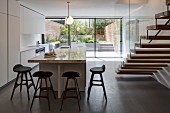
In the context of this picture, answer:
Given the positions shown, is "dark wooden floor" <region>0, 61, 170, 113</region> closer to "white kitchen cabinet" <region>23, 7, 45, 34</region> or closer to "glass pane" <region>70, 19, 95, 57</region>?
"white kitchen cabinet" <region>23, 7, 45, 34</region>

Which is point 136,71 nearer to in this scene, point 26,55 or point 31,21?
point 26,55

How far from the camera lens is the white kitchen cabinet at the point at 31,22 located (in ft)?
27.9

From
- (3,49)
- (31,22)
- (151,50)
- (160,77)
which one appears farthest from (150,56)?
(31,22)

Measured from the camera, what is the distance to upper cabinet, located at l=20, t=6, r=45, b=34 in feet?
27.3

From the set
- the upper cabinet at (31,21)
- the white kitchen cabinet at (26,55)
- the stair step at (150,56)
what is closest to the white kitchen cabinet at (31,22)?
the upper cabinet at (31,21)

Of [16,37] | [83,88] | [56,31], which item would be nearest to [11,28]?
[16,37]

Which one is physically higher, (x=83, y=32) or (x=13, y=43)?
(x=83, y=32)

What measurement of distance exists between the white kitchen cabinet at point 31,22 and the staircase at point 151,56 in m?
3.71

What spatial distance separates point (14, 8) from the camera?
7.07m

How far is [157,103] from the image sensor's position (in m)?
4.91

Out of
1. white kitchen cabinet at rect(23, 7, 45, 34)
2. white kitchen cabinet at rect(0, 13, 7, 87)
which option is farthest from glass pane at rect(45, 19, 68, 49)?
white kitchen cabinet at rect(0, 13, 7, 87)

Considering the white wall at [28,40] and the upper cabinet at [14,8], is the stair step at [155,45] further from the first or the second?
the white wall at [28,40]

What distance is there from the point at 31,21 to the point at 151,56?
512 centimetres

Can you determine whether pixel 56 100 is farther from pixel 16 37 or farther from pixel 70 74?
pixel 16 37
